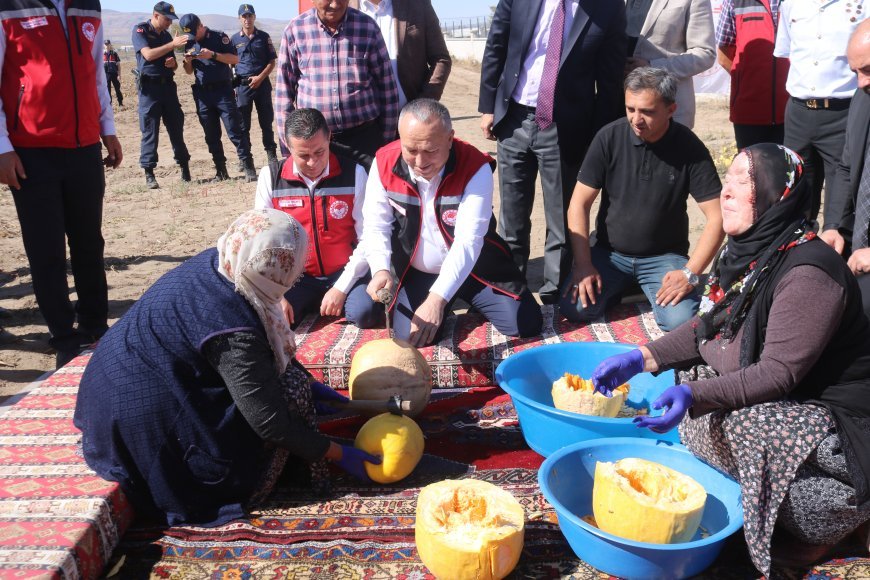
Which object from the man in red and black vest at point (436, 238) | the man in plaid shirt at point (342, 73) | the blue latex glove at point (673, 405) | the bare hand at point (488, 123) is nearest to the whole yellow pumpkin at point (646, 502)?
the blue latex glove at point (673, 405)

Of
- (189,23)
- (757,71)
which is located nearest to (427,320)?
(757,71)

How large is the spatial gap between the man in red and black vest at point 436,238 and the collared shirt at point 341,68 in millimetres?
989

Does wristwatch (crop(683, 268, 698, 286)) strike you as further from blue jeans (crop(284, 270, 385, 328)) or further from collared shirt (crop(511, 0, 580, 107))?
blue jeans (crop(284, 270, 385, 328))

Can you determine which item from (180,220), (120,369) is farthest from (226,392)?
(180,220)

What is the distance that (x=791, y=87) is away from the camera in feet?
13.9

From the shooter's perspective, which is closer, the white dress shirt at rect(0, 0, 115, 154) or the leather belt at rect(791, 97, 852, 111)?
the white dress shirt at rect(0, 0, 115, 154)

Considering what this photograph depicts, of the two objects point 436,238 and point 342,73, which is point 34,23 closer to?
point 342,73

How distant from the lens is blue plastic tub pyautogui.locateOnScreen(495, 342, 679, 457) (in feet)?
9.21

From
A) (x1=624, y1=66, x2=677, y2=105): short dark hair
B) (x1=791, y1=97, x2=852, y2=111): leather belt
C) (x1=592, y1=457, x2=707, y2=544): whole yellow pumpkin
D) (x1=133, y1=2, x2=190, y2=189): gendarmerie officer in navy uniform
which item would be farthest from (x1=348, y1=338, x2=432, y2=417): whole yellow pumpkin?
(x1=133, y1=2, x2=190, y2=189): gendarmerie officer in navy uniform

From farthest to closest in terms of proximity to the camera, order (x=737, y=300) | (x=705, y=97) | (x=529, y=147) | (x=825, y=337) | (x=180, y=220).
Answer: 1. (x=705, y=97)
2. (x=180, y=220)
3. (x=529, y=147)
4. (x=737, y=300)
5. (x=825, y=337)

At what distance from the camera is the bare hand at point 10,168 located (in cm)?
387

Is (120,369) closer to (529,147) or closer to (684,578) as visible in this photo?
(684,578)

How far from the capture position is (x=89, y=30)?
13.7 feet

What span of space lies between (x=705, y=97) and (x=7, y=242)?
1186 cm
